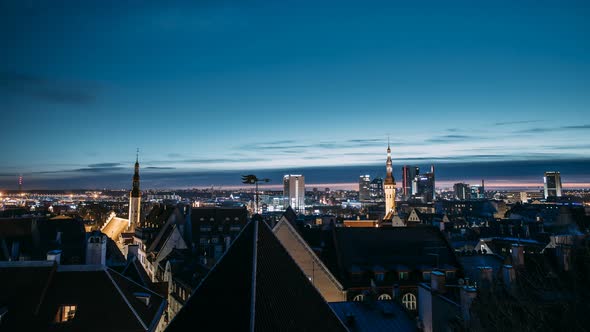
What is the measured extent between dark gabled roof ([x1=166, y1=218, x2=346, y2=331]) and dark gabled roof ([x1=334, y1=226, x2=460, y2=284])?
26.5 meters

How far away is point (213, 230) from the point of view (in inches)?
3499

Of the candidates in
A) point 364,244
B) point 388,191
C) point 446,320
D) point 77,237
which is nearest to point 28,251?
point 77,237

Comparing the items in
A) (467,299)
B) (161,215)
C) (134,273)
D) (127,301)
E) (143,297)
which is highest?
(161,215)

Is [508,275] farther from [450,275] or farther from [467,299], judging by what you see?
[450,275]

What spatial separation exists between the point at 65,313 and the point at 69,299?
898mm

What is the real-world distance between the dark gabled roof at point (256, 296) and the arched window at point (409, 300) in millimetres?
27804

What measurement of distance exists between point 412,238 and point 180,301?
1048 inches

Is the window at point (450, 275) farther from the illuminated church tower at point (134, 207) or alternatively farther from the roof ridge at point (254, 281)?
the illuminated church tower at point (134, 207)

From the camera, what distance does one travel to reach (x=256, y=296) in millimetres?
16094

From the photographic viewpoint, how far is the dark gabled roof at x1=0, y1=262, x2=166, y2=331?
24.7m

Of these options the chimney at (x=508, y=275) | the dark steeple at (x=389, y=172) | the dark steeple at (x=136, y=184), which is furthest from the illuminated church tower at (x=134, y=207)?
the chimney at (x=508, y=275)

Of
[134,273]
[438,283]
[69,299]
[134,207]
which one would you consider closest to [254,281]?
[69,299]

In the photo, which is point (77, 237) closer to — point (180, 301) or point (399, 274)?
point (180, 301)

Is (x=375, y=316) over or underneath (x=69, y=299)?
underneath
